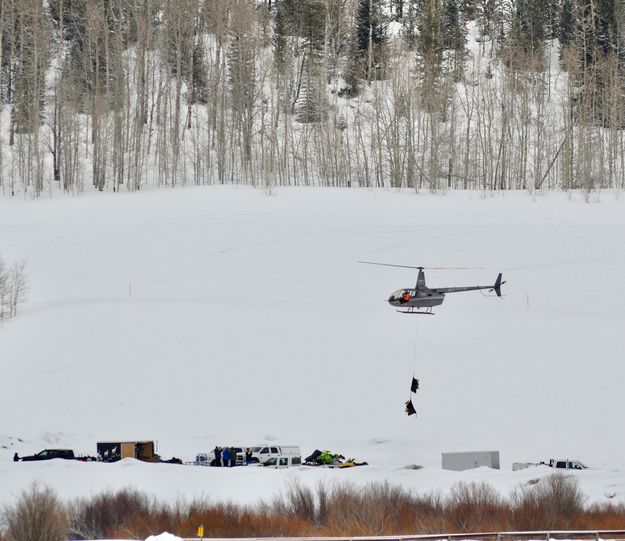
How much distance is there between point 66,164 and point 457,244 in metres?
25.9

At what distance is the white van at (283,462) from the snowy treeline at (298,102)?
31.4m

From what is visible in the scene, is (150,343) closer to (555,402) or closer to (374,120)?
(555,402)

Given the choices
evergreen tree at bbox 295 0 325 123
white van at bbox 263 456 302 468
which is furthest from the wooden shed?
evergreen tree at bbox 295 0 325 123

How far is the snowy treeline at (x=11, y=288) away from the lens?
44.7 meters

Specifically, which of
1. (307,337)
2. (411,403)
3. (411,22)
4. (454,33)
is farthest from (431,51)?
(411,403)

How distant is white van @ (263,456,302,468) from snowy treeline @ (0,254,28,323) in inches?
721

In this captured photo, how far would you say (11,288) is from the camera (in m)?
45.8

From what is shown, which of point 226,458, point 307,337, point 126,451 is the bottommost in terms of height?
point 226,458

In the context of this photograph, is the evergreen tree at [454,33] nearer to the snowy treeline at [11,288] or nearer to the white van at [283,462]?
the snowy treeline at [11,288]

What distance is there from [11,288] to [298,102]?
4125 centimetres

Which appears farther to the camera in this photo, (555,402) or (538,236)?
(538,236)

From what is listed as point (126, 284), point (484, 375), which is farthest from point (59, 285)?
point (484, 375)

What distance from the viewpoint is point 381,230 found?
52750 mm

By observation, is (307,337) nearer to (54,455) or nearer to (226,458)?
(226,458)
